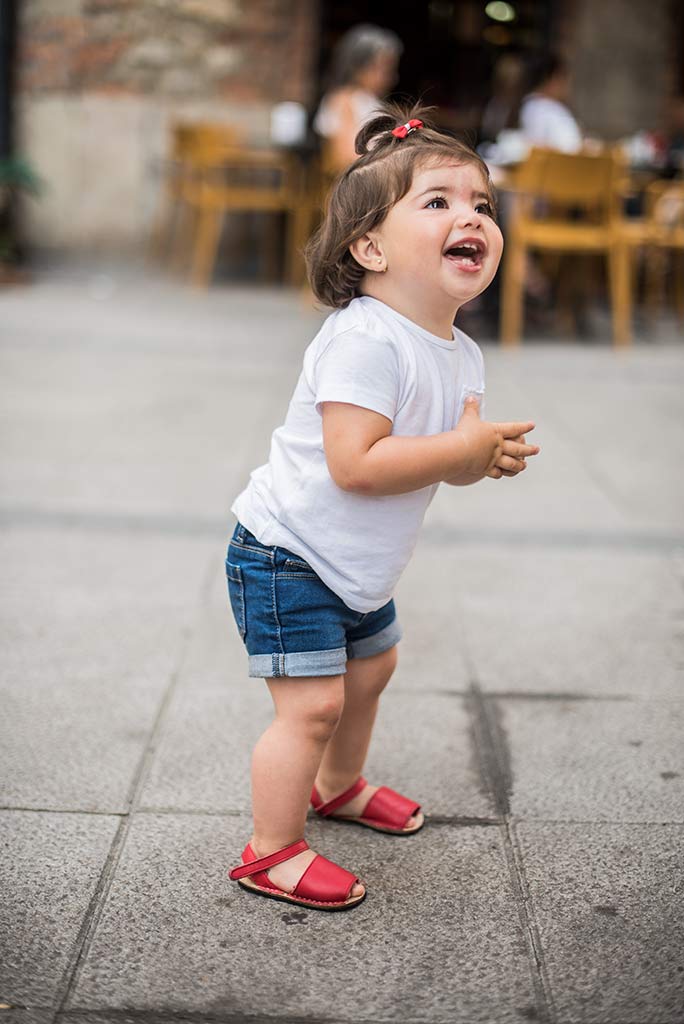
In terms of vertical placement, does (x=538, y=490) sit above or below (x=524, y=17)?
below

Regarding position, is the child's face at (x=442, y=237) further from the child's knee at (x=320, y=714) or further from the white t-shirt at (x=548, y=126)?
the white t-shirt at (x=548, y=126)

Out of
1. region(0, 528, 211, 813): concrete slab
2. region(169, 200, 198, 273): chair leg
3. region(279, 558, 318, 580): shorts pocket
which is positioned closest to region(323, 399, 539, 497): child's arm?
region(279, 558, 318, 580): shorts pocket

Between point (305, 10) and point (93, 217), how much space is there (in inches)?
97.8

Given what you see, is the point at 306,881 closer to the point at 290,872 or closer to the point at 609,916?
the point at 290,872

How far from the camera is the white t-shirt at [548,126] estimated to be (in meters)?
7.89

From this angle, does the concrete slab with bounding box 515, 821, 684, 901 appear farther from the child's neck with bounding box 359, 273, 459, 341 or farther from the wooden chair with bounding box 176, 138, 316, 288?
the wooden chair with bounding box 176, 138, 316, 288

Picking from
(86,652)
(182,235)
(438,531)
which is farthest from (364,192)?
(182,235)

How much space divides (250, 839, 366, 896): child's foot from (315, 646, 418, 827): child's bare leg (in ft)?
0.77

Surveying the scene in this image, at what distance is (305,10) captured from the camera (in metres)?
9.91

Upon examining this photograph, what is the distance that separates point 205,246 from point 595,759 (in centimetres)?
777

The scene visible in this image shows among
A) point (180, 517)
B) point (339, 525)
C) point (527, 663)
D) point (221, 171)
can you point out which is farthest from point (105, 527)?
point (221, 171)

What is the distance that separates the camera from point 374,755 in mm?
→ 2410

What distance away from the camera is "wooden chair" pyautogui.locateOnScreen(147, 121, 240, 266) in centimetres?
937

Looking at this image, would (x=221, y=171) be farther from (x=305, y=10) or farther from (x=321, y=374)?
(x=321, y=374)
